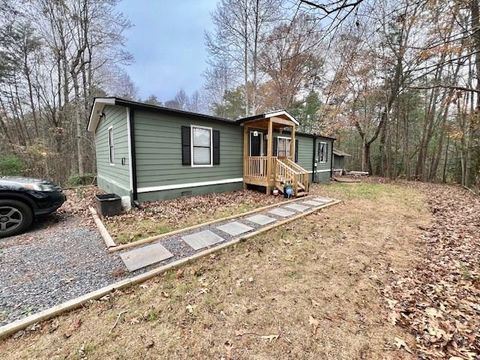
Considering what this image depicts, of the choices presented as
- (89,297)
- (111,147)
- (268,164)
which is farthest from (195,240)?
(111,147)

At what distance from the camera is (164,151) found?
22.3ft

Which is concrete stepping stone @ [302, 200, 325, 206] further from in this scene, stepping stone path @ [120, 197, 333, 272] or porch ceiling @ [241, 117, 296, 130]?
porch ceiling @ [241, 117, 296, 130]

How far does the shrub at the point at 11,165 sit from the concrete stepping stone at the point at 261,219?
13881mm

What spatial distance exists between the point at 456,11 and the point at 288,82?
43.0 feet

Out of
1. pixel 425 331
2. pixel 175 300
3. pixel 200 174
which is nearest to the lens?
pixel 425 331

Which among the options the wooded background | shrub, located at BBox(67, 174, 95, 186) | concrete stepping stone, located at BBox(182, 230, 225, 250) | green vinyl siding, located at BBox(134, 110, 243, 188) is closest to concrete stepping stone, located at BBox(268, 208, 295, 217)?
concrete stepping stone, located at BBox(182, 230, 225, 250)

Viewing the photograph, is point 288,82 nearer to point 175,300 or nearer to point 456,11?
point 456,11

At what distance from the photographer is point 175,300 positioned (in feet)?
7.94

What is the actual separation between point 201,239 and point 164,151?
3.77m

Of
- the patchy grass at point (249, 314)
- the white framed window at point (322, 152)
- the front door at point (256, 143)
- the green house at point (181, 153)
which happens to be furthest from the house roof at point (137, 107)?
the white framed window at point (322, 152)

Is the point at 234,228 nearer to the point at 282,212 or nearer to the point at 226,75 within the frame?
the point at 282,212

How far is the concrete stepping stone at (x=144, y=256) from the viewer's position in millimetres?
Answer: 3141

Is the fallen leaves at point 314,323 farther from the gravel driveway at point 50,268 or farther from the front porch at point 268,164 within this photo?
the front porch at point 268,164

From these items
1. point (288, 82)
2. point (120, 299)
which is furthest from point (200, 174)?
point (288, 82)
